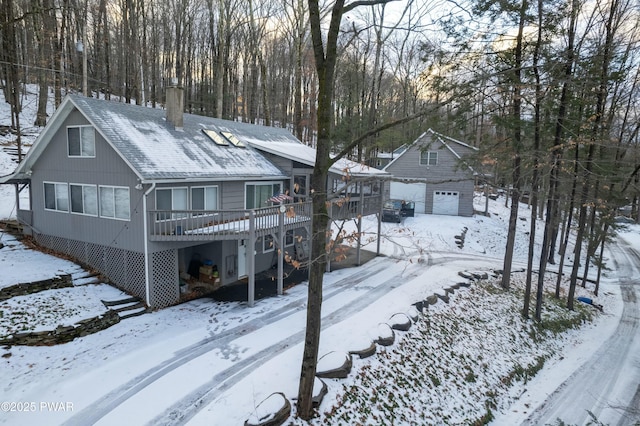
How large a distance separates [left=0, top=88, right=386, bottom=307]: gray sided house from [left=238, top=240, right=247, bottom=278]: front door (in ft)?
0.19

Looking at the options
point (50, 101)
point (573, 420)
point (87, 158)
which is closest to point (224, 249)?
point (87, 158)

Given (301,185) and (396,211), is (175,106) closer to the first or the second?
(301,185)

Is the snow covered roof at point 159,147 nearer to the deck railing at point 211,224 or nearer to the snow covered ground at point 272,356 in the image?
the deck railing at point 211,224

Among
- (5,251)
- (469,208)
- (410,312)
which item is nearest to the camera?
(410,312)

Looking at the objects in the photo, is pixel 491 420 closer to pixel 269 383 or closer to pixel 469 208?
pixel 269 383

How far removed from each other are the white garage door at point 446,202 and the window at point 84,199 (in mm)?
25645

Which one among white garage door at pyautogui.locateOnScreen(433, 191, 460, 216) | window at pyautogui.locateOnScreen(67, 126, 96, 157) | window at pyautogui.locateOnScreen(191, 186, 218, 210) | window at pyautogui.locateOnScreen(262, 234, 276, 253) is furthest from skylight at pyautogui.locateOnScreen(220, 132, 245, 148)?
white garage door at pyautogui.locateOnScreen(433, 191, 460, 216)

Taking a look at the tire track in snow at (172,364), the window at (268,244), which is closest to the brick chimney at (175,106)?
the window at (268,244)

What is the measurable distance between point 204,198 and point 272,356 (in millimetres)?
7626

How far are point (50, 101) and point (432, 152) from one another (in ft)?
111

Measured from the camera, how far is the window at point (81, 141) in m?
13.5

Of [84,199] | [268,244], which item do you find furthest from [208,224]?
[84,199]

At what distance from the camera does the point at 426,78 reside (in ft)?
39.0

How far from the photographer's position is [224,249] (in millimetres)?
15570
